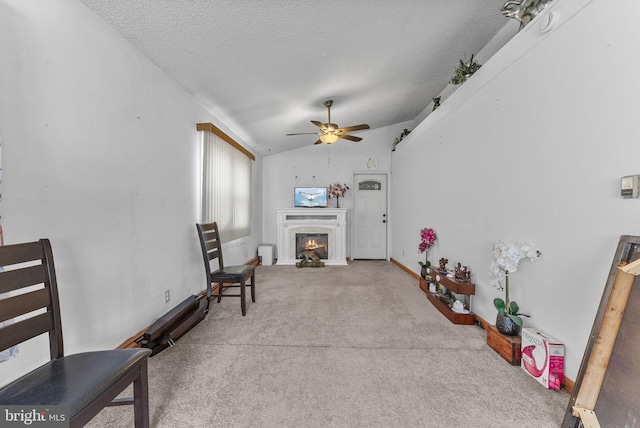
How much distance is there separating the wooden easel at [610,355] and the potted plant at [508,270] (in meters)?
0.57

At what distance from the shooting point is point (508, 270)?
1.83 metres

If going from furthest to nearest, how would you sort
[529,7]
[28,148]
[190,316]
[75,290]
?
[190,316], [529,7], [75,290], [28,148]

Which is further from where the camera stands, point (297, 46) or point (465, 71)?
point (465, 71)

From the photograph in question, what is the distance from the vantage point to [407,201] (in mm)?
4473

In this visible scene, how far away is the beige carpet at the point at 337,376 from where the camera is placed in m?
1.28

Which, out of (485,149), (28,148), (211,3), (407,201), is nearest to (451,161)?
(485,149)

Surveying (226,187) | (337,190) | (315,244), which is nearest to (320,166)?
(337,190)

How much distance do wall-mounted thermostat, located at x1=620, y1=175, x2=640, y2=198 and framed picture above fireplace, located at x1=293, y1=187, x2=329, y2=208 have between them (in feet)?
14.2

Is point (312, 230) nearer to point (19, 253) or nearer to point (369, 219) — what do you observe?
point (369, 219)

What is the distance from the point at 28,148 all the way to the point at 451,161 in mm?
3461

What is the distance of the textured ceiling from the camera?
168 cm

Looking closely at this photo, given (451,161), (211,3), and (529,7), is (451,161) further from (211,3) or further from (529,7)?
(211,3)

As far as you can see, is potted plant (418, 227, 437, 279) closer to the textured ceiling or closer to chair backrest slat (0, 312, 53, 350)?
the textured ceiling

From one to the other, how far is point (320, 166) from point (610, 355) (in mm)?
4907
